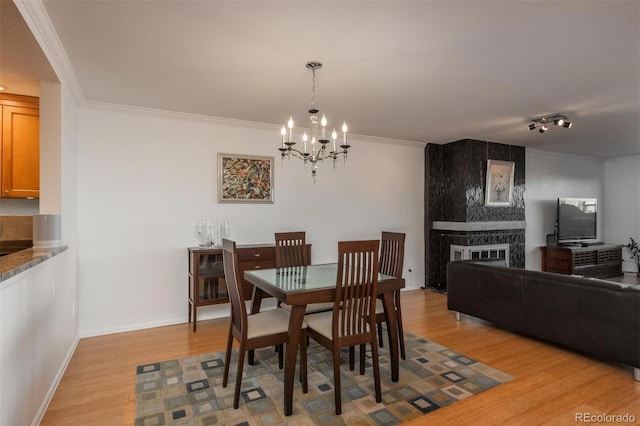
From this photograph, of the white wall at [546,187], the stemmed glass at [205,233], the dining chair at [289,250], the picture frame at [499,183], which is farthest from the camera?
the white wall at [546,187]

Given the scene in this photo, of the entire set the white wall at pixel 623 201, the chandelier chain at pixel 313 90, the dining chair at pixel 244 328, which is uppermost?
the chandelier chain at pixel 313 90

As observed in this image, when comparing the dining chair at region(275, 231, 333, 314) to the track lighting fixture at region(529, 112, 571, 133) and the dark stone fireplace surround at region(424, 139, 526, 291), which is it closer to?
the dark stone fireplace surround at region(424, 139, 526, 291)

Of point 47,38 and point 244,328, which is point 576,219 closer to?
point 244,328

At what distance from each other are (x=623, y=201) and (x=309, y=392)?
28.3 ft

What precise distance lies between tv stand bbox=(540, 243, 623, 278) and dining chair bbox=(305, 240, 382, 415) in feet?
19.2

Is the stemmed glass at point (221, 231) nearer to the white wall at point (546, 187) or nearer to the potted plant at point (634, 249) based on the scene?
the white wall at point (546, 187)

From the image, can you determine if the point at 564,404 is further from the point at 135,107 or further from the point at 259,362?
the point at 135,107

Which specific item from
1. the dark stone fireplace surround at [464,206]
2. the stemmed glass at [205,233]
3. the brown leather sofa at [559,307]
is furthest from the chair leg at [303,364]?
the dark stone fireplace surround at [464,206]

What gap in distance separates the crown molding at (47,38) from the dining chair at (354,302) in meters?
2.21

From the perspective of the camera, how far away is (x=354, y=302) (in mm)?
2375

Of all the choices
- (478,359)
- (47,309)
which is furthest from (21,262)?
(478,359)

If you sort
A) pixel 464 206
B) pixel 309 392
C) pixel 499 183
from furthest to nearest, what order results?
1. pixel 499 183
2. pixel 464 206
3. pixel 309 392

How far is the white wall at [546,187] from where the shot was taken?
22.1 ft

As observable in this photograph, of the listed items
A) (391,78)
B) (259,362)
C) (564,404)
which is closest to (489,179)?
(391,78)
